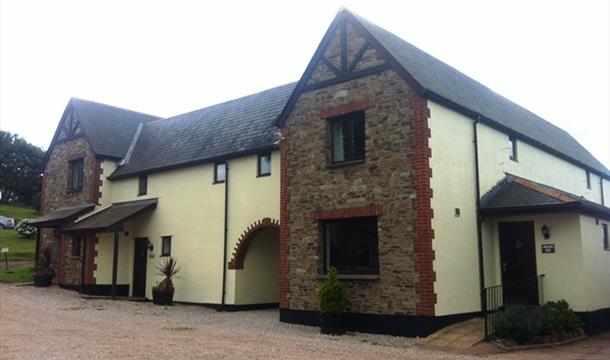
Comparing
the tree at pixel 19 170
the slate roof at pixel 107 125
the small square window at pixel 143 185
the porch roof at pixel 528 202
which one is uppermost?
the tree at pixel 19 170

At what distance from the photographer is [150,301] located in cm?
2242

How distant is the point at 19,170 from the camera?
218ft

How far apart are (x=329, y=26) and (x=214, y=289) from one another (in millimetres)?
10273

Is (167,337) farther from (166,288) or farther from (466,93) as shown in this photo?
(466,93)

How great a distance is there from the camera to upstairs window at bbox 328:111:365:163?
51.1ft

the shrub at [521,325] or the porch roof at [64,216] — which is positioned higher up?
the porch roof at [64,216]

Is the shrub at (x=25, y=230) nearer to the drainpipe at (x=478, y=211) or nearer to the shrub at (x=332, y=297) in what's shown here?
the shrub at (x=332, y=297)

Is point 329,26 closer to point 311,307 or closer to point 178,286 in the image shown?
point 311,307

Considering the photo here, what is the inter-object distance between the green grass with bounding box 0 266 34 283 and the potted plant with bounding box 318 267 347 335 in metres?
19.0

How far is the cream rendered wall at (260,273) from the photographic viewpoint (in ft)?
65.8

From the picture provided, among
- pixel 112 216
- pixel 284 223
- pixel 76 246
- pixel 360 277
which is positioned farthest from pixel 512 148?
pixel 76 246

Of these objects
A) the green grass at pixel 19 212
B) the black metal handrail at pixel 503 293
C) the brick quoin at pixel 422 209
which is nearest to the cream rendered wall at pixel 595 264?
the black metal handrail at pixel 503 293

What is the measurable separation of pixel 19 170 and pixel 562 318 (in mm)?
66730

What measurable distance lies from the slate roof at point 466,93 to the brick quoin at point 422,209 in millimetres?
761
